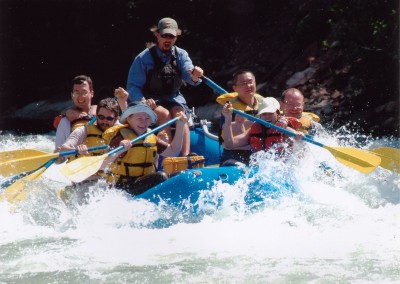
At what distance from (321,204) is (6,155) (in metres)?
2.60

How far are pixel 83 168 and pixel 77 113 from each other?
1.04 m

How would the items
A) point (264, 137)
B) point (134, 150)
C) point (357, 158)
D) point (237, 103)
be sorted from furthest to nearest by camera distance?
1. point (237, 103)
2. point (264, 137)
3. point (357, 158)
4. point (134, 150)

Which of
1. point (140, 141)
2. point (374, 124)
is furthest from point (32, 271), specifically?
point (374, 124)

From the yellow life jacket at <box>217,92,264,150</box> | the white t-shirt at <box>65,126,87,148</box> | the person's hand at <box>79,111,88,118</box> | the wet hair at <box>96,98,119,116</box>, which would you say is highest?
the yellow life jacket at <box>217,92,264,150</box>

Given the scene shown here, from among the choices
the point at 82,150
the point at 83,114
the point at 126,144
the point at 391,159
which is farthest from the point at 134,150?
the point at 391,159

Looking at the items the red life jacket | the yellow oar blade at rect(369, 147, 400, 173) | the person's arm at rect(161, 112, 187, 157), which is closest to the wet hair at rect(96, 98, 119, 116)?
the person's arm at rect(161, 112, 187, 157)

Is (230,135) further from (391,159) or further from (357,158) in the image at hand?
(391,159)

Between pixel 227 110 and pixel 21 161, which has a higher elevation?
pixel 227 110

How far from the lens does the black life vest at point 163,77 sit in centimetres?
636

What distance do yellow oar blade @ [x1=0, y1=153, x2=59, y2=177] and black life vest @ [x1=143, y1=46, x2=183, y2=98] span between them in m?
1.22

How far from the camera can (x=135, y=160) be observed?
5398 millimetres

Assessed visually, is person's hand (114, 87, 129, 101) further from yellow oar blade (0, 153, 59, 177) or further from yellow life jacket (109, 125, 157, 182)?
yellow oar blade (0, 153, 59, 177)

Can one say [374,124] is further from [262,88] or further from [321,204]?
[321,204]

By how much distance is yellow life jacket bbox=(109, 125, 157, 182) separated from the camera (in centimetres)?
539
